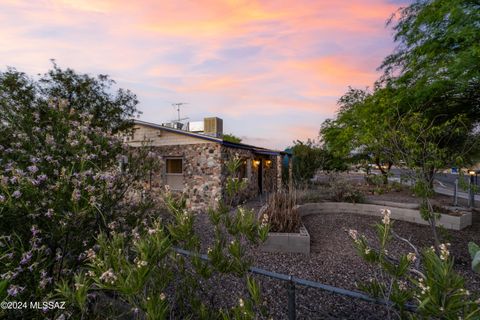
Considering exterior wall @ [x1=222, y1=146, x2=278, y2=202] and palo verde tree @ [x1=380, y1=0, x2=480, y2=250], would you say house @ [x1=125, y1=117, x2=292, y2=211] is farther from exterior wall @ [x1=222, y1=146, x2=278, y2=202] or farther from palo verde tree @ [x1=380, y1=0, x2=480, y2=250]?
palo verde tree @ [x1=380, y1=0, x2=480, y2=250]

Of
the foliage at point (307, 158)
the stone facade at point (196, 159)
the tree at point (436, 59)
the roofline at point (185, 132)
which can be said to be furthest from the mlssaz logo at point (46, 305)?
the foliage at point (307, 158)

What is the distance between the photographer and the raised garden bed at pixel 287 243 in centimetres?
538

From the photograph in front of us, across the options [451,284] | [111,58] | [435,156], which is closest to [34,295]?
[451,284]

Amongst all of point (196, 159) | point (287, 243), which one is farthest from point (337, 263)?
point (196, 159)

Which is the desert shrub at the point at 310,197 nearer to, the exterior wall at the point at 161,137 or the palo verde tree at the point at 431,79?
the palo verde tree at the point at 431,79

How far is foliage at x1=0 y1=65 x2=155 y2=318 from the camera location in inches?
74.5

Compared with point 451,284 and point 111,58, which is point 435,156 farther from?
point 111,58

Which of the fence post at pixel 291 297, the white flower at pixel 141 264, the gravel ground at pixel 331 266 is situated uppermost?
the white flower at pixel 141 264

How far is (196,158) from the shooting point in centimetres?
1123

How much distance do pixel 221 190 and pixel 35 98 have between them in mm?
8724

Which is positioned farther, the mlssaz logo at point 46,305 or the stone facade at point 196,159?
the stone facade at point 196,159

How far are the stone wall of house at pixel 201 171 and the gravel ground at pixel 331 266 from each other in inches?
111

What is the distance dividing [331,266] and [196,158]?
7.96m

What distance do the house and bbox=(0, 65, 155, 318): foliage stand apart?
6.49 meters
